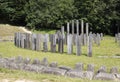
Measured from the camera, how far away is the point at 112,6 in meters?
51.8

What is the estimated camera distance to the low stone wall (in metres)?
9.90

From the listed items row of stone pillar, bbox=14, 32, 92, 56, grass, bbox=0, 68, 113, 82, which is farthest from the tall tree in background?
grass, bbox=0, 68, 113, 82

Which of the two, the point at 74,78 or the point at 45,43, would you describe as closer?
the point at 74,78

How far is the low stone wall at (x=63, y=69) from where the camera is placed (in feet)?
32.5

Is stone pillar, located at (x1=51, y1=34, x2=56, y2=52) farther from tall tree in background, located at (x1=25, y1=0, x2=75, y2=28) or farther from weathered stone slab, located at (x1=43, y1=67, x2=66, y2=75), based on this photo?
tall tree in background, located at (x1=25, y1=0, x2=75, y2=28)

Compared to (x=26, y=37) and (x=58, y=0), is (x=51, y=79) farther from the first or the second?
(x=58, y=0)

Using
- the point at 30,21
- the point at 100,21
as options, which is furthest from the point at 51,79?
the point at 30,21

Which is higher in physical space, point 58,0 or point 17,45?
point 58,0

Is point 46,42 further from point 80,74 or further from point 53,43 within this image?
point 80,74

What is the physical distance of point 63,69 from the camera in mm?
10461

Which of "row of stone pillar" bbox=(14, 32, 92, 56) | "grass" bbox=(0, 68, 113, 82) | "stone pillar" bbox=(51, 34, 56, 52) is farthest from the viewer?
"stone pillar" bbox=(51, 34, 56, 52)

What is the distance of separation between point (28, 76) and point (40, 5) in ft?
152

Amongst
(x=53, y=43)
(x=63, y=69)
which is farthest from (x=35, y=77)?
(x=53, y=43)

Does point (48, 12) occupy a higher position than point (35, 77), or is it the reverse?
point (48, 12)
